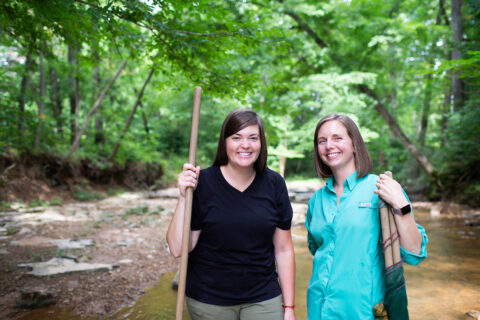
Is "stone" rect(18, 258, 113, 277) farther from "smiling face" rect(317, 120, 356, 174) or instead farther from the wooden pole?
the wooden pole

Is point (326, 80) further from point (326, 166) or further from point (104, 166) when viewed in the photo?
point (326, 166)

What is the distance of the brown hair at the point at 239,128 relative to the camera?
192cm

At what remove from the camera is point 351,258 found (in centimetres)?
162

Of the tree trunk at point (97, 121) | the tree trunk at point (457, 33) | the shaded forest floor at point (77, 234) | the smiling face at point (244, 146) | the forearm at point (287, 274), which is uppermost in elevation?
the tree trunk at point (457, 33)

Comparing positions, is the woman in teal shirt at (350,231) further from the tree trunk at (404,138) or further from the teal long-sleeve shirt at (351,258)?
the tree trunk at (404,138)

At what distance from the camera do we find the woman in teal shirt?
1561 mm

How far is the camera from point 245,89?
4254mm

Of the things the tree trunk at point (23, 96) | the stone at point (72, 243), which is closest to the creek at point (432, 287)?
the stone at point (72, 243)

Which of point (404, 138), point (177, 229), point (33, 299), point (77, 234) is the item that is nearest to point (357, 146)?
point (177, 229)

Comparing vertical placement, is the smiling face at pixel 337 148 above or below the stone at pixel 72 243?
above

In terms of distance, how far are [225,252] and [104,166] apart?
40.9ft

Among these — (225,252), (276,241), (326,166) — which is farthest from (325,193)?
(225,252)

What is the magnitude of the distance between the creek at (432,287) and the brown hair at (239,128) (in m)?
2.53

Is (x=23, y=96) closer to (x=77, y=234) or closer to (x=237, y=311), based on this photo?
(x=77, y=234)
